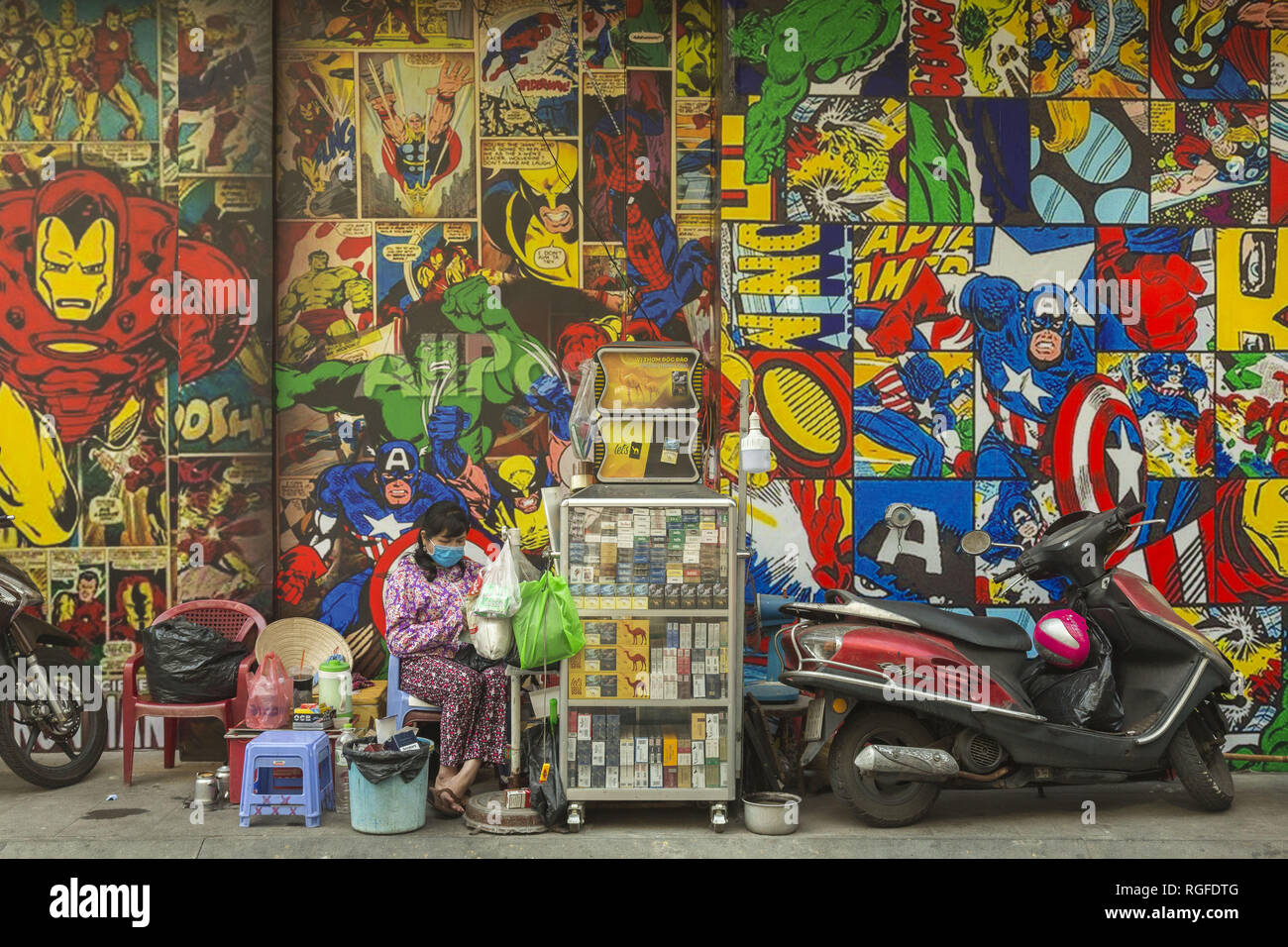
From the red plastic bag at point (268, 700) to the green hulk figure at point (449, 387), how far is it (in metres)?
1.77

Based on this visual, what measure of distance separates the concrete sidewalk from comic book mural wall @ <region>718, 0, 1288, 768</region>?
1.38m

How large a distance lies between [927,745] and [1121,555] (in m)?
2.20

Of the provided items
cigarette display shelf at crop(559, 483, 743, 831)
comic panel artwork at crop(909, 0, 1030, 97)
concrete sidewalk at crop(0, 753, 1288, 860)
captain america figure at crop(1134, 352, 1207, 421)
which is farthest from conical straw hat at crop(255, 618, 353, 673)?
captain america figure at crop(1134, 352, 1207, 421)

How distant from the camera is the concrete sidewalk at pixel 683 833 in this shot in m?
6.10

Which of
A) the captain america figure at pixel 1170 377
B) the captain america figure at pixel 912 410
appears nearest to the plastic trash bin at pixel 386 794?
the captain america figure at pixel 912 410

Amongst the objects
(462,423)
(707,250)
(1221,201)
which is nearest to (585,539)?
(462,423)

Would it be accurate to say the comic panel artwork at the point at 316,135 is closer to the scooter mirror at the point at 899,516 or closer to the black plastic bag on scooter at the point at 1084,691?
the scooter mirror at the point at 899,516

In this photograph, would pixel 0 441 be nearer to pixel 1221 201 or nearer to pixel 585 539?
pixel 585 539

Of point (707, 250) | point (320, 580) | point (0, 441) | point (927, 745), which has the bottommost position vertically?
point (927, 745)

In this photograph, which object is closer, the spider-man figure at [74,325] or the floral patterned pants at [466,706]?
the floral patterned pants at [466,706]

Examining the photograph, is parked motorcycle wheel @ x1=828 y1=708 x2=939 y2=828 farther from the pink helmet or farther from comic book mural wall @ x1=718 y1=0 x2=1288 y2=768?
comic book mural wall @ x1=718 y1=0 x2=1288 y2=768

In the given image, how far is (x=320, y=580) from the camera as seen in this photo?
8.12 meters

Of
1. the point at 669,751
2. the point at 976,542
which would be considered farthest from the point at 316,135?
the point at 976,542

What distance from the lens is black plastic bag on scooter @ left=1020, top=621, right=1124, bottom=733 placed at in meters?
6.49
